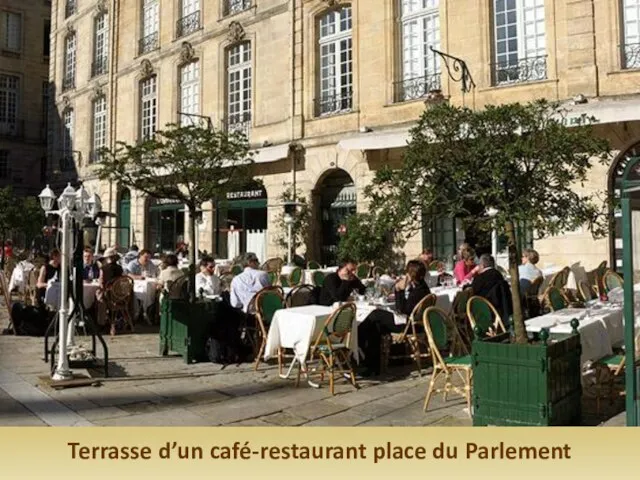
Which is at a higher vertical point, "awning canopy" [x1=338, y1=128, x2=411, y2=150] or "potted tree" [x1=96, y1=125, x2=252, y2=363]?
"awning canopy" [x1=338, y1=128, x2=411, y2=150]

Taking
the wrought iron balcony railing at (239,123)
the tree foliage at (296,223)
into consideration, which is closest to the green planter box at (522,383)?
the tree foliage at (296,223)

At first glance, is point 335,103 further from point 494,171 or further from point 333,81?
point 494,171

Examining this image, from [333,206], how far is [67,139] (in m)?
18.0

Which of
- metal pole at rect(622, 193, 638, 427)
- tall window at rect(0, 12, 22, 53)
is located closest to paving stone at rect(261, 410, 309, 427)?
metal pole at rect(622, 193, 638, 427)

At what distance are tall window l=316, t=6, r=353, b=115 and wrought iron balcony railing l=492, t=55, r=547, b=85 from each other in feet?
13.6

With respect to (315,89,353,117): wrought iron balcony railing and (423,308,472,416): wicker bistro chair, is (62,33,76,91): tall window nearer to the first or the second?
(315,89,353,117): wrought iron balcony railing

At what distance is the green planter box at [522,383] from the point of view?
425 cm

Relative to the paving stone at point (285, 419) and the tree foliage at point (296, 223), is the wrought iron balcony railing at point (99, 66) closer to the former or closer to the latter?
the tree foliage at point (296, 223)

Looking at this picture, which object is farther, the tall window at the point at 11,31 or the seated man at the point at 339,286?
the tall window at the point at 11,31

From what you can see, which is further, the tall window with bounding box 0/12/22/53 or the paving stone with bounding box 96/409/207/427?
the tall window with bounding box 0/12/22/53

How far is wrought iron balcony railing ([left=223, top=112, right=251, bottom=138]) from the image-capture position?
19.1m

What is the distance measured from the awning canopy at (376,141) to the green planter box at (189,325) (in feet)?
25.8

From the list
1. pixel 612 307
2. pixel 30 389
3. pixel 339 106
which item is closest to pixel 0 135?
pixel 339 106

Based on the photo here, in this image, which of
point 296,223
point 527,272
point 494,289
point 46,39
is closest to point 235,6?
point 296,223
